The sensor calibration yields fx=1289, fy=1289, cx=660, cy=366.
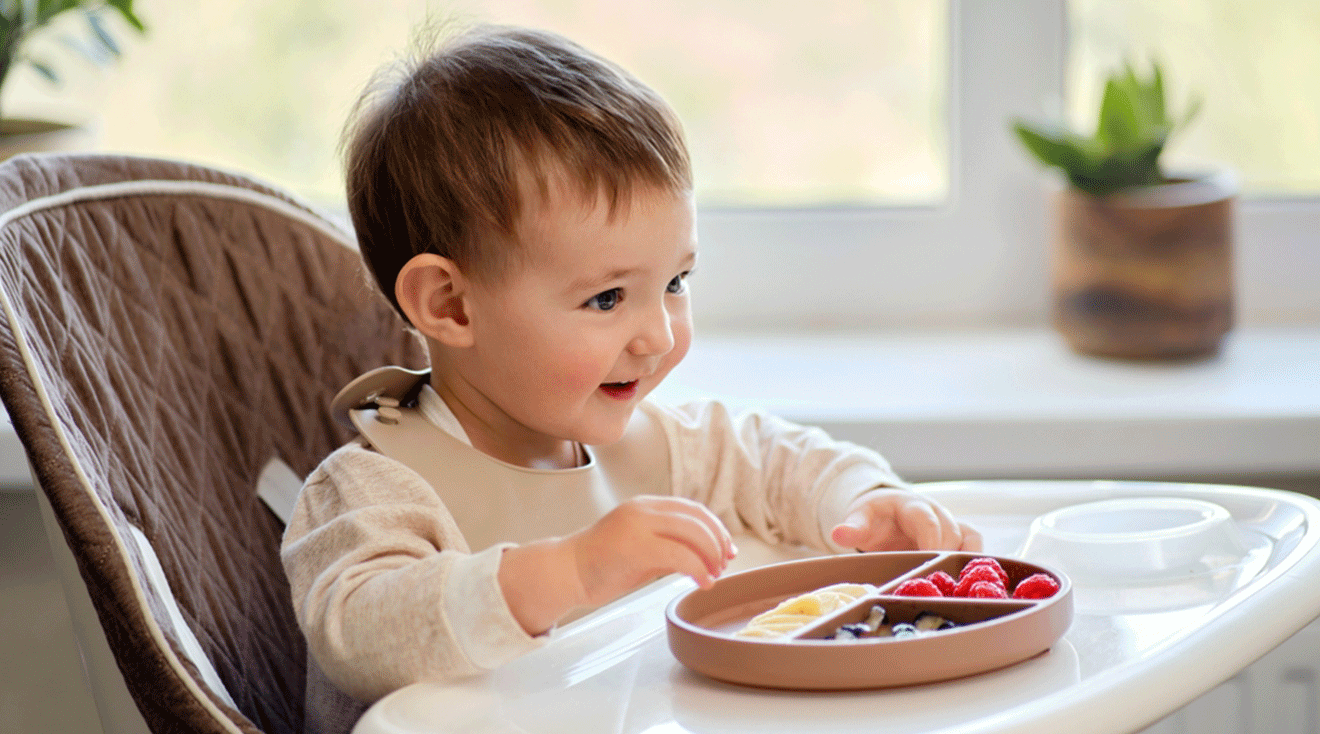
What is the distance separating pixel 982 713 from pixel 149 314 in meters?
0.62

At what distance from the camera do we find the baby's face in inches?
29.9

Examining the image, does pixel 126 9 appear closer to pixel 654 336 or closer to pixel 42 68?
pixel 42 68

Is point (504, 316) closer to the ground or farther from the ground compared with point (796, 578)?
farther from the ground

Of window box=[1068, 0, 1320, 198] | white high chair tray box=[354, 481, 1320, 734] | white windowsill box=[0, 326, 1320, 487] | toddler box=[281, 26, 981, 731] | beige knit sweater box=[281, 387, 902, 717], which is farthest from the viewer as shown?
window box=[1068, 0, 1320, 198]

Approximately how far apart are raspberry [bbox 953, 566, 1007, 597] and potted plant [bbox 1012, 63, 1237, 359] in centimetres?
76

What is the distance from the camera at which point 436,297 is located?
812 mm

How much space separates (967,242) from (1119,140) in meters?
0.25

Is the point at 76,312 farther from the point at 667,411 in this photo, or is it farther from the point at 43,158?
the point at 667,411

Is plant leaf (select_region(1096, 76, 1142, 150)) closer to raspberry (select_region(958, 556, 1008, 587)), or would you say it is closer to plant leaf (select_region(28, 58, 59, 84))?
raspberry (select_region(958, 556, 1008, 587))

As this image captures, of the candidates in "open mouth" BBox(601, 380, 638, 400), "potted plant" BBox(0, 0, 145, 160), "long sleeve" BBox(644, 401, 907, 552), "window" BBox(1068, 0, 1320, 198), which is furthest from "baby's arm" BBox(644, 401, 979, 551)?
"window" BBox(1068, 0, 1320, 198)

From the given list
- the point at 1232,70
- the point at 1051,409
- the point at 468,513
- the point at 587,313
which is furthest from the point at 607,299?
the point at 1232,70

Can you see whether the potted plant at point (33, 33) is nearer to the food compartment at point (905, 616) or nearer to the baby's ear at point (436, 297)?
the baby's ear at point (436, 297)

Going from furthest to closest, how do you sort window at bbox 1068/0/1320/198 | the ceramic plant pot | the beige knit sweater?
1. window at bbox 1068/0/1320/198
2. the ceramic plant pot
3. the beige knit sweater

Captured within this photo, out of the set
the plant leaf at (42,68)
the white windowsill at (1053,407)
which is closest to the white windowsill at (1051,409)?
the white windowsill at (1053,407)
